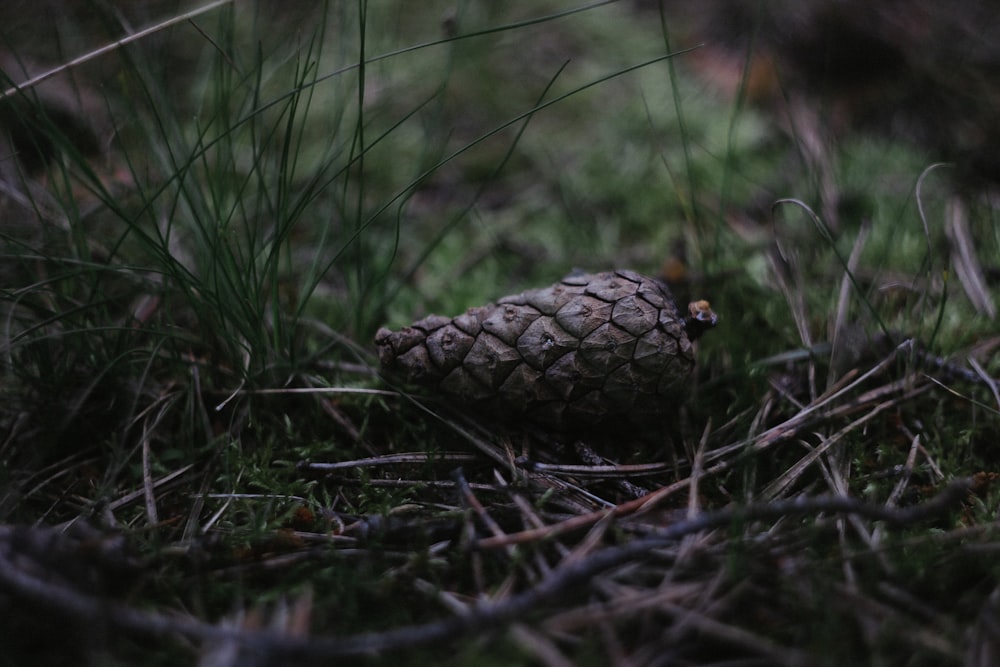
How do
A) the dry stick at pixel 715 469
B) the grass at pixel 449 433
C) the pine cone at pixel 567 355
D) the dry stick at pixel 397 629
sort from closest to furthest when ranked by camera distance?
1. the dry stick at pixel 397 629
2. the grass at pixel 449 433
3. the dry stick at pixel 715 469
4. the pine cone at pixel 567 355

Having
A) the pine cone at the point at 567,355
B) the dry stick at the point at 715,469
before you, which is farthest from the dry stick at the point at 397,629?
the pine cone at the point at 567,355

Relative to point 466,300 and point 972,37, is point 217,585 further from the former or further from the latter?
point 972,37

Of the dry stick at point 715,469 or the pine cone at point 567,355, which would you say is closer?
the dry stick at point 715,469

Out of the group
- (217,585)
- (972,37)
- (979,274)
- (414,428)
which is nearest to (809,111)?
(972,37)

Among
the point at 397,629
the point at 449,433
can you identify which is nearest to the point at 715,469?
the point at 449,433

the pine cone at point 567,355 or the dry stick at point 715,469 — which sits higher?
the pine cone at point 567,355

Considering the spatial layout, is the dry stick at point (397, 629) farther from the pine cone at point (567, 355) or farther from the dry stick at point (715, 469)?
the pine cone at point (567, 355)

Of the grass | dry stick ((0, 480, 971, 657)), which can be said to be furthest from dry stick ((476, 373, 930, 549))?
dry stick ((0, 480, 971, 657))

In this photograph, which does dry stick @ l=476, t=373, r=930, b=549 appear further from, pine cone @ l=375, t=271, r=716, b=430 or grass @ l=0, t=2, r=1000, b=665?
pine cone @ l=375, t=271, r=716, b=430
